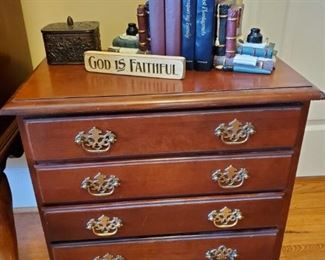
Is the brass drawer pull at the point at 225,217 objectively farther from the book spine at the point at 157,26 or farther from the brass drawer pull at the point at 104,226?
the book spine at the point at 157,26

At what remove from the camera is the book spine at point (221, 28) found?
0.90 metres

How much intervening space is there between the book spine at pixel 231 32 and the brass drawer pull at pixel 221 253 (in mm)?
558

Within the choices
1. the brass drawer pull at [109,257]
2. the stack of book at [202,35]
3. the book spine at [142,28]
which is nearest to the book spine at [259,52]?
the stack of book at [202,35]

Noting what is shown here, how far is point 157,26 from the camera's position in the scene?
36.4 inches

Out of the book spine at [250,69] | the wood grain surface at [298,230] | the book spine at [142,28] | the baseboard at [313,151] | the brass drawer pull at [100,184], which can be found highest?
the book spine at [142,28]

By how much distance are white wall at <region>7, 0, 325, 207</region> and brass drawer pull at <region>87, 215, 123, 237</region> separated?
2.06 feet

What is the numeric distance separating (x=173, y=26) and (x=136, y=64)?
5.5 inches

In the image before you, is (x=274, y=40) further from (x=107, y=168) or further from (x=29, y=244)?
(x=29, y=244)

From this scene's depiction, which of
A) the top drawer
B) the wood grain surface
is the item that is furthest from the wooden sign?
the wood grain surface

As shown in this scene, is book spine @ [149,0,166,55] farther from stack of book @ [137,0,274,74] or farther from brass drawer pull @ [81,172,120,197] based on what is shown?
brass drawer pull @ [81,172,120,197]

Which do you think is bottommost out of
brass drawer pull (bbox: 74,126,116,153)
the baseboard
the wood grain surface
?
the wood grain surface

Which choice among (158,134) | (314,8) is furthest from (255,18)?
(158,134)

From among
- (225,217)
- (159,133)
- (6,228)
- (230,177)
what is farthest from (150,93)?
(6,228)

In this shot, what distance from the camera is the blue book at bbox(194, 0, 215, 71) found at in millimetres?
876
